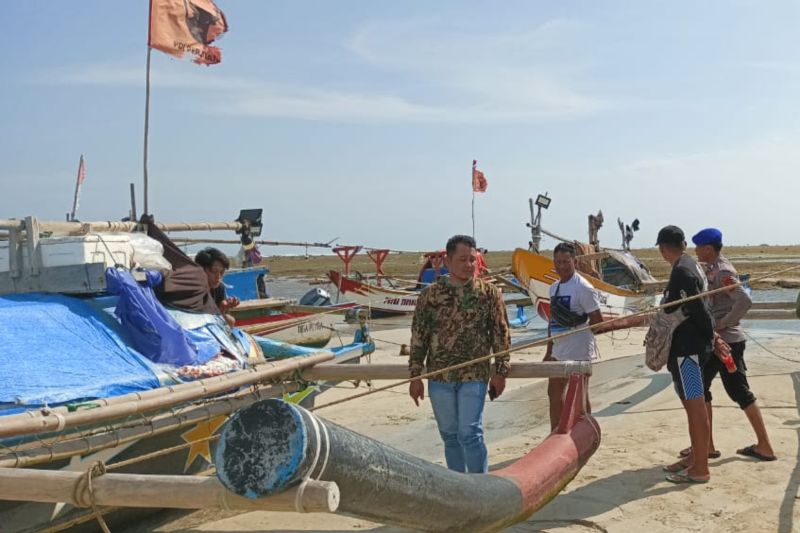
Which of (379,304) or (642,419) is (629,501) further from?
(379,304)

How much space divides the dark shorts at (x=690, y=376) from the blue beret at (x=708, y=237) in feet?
3.47

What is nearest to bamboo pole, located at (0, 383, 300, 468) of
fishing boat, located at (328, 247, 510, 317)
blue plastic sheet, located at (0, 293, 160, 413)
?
blue plastic sheet, located at (0, 293, 160, 413)

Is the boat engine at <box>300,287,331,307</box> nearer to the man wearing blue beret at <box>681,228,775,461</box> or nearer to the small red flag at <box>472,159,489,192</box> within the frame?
the small red flag at <box>472,159,489,192</box>

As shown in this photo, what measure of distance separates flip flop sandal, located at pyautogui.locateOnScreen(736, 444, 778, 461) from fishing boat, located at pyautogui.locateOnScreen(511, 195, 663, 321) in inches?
356

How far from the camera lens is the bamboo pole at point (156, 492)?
7.37ft

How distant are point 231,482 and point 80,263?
14.1 feet

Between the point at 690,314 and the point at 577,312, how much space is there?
3.07ft

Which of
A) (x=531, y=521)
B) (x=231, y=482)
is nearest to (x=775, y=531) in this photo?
(x=531, y=521)

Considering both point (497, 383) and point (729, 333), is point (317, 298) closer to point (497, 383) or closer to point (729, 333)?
point (729, 333)

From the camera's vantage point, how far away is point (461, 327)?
479 cm

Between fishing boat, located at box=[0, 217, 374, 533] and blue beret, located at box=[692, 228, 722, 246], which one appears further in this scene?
blue beret, located at box=[692, 228, 722, 246]

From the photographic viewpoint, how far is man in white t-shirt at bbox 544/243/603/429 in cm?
599

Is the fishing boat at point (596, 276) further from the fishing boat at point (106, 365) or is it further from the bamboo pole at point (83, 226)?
the fishing boat at point (106, 365)

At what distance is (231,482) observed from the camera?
2.29 metres
